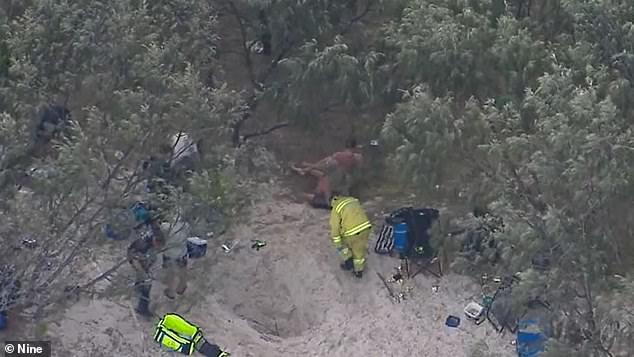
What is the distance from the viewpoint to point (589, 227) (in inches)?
478

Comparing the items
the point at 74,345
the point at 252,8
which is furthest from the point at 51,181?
the point at 252,8

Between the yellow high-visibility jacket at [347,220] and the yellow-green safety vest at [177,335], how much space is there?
2.46 meters

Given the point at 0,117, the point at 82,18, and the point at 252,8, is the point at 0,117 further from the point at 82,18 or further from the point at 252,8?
the point at 252,8

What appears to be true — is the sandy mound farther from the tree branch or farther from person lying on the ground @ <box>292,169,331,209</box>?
the tree branch

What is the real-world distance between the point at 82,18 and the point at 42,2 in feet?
1.58

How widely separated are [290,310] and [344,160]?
2359mm

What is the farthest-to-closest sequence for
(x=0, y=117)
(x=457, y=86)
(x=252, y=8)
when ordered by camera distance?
(x=252, y=8) → (x=457, y=86) → (x=0, y=117)

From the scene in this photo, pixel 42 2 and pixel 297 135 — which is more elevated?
pixel 42 2

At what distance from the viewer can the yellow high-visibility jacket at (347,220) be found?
1462 cm

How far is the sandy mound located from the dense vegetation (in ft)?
3.01

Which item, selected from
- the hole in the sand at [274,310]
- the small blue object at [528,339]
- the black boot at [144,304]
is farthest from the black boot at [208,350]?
the small blue object at [528,339]

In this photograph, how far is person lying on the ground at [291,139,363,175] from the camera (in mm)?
15820

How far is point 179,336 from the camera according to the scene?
1307 cm

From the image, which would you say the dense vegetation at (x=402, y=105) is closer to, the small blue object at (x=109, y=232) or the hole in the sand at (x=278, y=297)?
the small blue object at (x=109, y=232)
